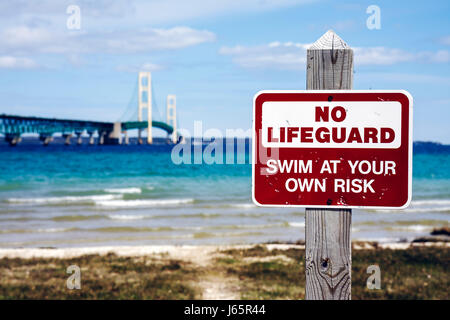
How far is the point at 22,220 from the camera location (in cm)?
1730

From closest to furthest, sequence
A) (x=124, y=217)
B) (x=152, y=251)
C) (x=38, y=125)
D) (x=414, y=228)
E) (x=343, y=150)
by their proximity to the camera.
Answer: (x=343, y=150) < (x=152, y=251) < (x=414, y=228) < (x=124, y=217) < (x=38, y=125)

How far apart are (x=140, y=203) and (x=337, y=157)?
72.1ft

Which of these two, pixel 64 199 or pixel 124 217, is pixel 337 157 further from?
pixel 64 199

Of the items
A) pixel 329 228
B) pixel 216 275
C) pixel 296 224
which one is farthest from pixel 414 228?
pixel 329 228

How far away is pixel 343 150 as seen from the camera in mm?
1910

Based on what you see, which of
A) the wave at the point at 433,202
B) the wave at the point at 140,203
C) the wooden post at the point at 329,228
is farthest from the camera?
the wave at the point at 433,202

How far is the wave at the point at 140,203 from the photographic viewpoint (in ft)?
73.6

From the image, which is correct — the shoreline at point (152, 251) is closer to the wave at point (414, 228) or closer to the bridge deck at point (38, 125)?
the wave at point (414, 228)

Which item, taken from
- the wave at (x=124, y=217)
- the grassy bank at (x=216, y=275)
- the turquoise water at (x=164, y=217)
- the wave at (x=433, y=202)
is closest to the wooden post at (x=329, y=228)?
the grassy bank at (x=216, y=275)

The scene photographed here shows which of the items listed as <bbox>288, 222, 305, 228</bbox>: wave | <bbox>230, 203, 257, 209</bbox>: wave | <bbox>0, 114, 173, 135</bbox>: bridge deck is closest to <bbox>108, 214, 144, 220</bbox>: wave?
<bbox>230, 203, 257, 209</bbox>: wave

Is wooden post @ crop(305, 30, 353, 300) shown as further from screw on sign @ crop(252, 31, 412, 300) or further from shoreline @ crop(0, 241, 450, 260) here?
shoreline @ crop(0, 241, 450, 260)

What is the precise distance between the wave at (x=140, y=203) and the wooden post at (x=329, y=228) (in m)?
20.7

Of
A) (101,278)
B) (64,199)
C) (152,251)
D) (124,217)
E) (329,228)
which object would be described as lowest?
(64,199)
